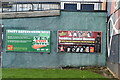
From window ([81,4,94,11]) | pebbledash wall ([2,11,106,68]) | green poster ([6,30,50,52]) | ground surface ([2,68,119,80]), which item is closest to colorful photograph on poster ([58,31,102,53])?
pebbledash wall ([2,11,106,68])

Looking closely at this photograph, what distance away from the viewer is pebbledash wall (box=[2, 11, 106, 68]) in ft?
62.2

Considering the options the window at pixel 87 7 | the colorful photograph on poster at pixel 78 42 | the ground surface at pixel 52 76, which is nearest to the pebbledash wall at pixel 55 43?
the colorful photograph on poster at pixel 78 42

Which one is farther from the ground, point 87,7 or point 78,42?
point 87,7

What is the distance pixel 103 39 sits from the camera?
62.6ft

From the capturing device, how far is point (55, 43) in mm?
19031

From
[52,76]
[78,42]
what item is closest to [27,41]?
[78,42]

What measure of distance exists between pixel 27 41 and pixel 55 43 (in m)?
1.92

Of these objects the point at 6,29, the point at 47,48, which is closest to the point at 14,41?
the point at 6,29

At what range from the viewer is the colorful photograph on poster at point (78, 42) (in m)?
19.0

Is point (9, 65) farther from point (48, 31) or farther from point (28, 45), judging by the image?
point (48, 31)

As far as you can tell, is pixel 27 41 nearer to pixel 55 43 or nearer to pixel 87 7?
pixel 55 43

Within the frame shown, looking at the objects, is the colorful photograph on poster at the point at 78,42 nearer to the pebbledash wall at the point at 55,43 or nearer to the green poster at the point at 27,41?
the pebbledash wall at the point at 55,43

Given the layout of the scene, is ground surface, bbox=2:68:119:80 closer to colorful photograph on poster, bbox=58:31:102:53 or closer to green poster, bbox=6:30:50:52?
colorful photograph on poster, bbox=58:31:102:53

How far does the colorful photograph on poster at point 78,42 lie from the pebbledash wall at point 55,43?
28 cm
